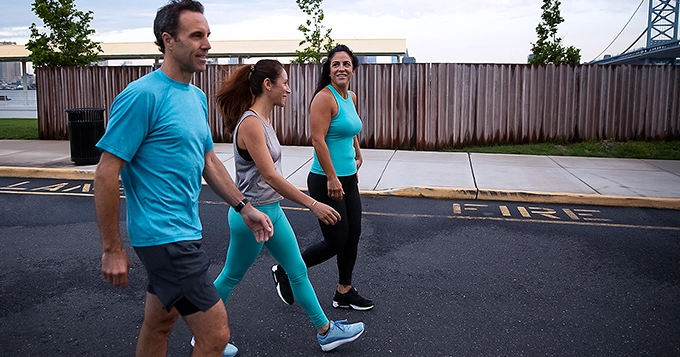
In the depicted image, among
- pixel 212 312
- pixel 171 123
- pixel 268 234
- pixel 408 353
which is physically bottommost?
pixel 408 353

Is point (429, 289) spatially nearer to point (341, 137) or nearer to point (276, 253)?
point (341, 137)

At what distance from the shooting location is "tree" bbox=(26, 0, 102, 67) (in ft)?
52.0

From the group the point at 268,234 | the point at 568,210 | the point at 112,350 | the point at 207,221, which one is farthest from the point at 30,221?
the point at 568,210

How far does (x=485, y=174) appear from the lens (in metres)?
10.0

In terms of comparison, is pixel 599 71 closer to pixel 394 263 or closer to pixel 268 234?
pixel 394 263

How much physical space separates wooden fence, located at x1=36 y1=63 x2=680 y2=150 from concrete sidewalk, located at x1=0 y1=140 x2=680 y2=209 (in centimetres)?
103

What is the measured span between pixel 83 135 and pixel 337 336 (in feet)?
28.7

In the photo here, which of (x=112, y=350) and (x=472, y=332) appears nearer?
(x=112, y=350)

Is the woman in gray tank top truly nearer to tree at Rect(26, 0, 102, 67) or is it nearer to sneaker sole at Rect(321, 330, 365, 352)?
sneaker sole at Rect(321, 330, 365, 352)

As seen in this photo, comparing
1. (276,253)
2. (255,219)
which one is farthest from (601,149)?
(255,219)

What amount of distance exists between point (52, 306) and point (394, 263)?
2.87 metres

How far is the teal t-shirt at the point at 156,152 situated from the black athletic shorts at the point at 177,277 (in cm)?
4

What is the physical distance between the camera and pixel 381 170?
34.6 feet

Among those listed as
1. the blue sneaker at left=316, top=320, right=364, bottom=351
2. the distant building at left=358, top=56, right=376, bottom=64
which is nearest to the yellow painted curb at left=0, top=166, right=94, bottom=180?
the blue sneaker at left=316, top=320, right=364, bottom=351
